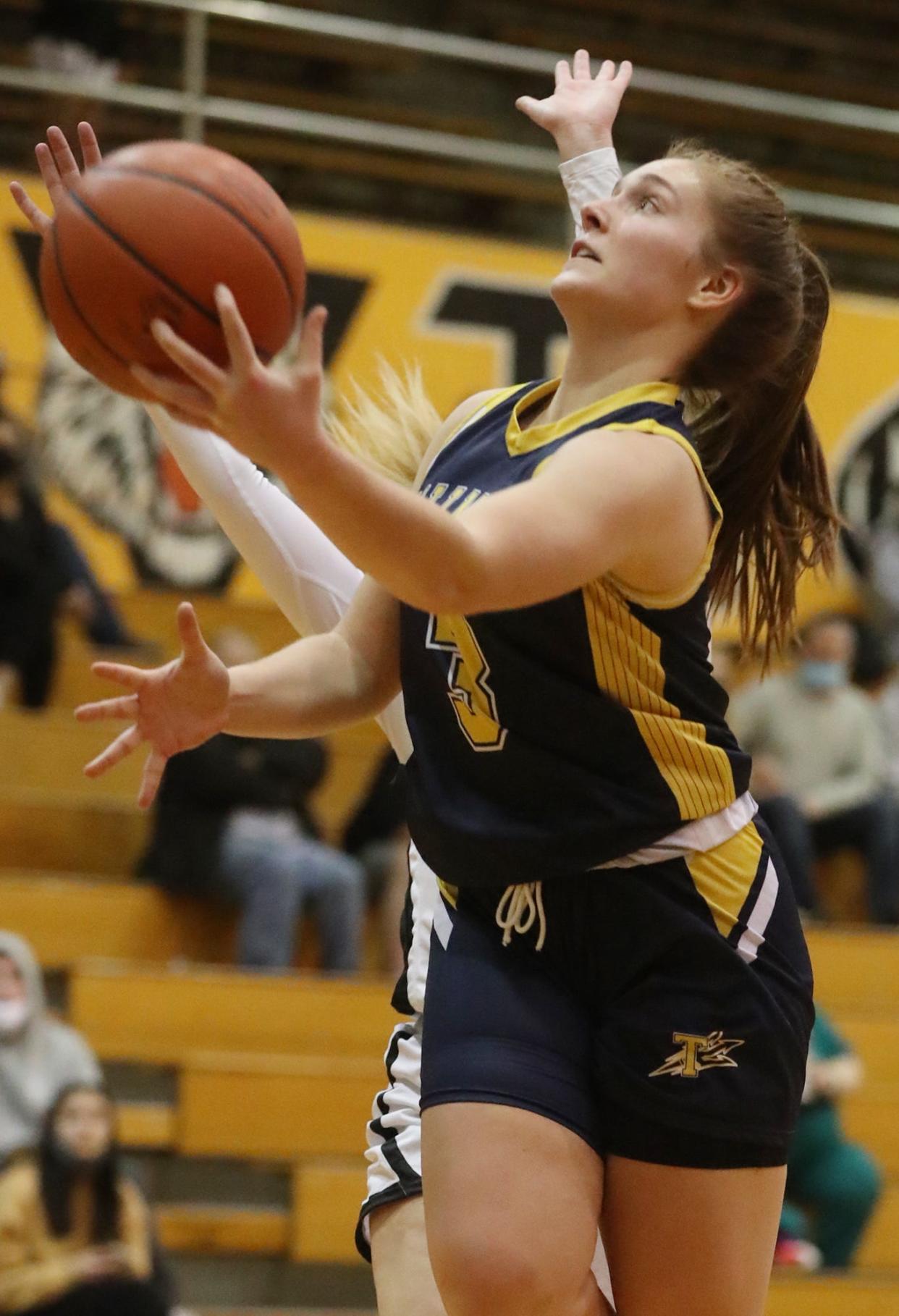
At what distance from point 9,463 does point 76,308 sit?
4788 millimetres

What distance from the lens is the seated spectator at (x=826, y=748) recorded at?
7.33m

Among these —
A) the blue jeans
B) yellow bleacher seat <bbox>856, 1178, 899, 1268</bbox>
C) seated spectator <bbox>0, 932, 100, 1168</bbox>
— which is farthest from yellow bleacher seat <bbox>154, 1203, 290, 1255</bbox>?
yellow bleacher seat <bbox>856, 1178, 899, 1268</bbox>

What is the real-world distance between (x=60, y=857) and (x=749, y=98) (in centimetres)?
451

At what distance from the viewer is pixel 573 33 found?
1016 cm

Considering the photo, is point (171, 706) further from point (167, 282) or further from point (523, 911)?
point (167, 282)

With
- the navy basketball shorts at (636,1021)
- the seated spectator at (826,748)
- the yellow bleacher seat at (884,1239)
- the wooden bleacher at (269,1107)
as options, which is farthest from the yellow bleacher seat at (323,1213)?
the navy basketball shorts at (636,1021)

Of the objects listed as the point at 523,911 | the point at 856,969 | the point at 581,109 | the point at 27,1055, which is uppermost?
the point at 581,109

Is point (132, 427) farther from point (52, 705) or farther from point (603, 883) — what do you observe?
point (603, 883)

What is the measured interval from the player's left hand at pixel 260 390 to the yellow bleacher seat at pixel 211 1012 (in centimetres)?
452

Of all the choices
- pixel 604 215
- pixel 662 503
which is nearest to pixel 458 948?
pixel 662 503

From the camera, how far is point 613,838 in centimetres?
213

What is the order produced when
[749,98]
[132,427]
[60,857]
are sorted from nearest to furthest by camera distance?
[60,857] → [132,427] → [749,98]

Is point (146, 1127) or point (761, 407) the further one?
point (146, 1127)

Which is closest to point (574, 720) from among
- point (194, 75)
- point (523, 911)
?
point (523, 911)
